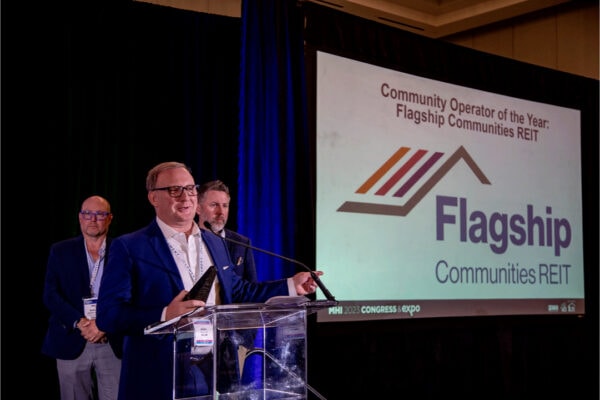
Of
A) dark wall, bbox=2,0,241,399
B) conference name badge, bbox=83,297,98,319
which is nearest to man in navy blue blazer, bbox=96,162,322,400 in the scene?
conference name badge, bbox=83,297,98,319

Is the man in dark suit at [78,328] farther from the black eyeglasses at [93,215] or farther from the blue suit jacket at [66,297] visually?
the black eyeglasses at [93,215]

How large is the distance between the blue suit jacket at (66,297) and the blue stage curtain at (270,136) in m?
0.97

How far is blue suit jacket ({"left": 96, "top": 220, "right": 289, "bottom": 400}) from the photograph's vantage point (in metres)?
2.34

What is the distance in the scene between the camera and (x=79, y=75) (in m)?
5.09

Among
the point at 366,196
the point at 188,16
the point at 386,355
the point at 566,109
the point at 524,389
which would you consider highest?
the point at 188,16

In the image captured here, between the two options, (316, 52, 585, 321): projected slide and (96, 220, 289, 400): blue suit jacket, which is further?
(316, 52, 585, 321): projected slide

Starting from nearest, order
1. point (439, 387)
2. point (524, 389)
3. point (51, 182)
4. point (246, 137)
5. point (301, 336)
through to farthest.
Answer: point (301, 336) → point (246, 137) → point (51, 182) → point (439, 387) → point (524, 389)

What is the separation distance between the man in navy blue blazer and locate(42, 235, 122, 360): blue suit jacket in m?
1.49

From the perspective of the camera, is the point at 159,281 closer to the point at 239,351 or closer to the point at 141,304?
the point at 141,304

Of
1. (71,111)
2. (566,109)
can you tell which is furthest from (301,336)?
(566,109)

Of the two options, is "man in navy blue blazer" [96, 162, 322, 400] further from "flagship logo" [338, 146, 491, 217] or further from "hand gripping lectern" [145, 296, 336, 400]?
"flagship logo" [338, 146, 491, 217]

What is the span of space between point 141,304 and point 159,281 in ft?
0.34

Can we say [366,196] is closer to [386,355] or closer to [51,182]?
[386,355]

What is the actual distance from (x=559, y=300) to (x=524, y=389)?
0.80 m
